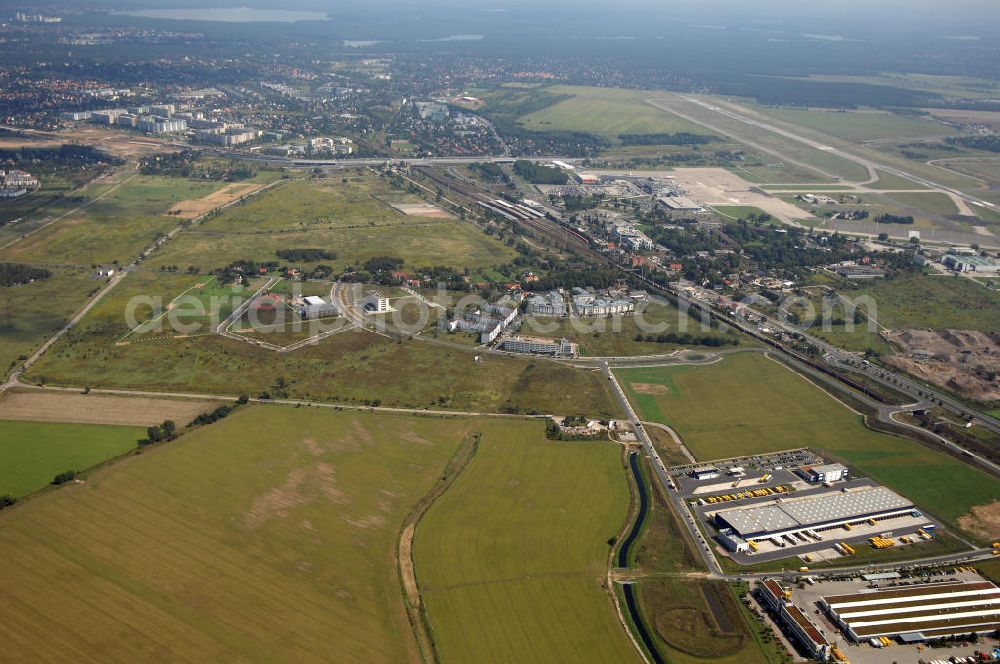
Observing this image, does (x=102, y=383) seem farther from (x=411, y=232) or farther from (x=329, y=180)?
(x=329, y=180)

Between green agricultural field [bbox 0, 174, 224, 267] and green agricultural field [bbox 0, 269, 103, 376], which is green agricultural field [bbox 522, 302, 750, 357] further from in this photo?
green agricultural field [bbox 0, 174, 224, 267]

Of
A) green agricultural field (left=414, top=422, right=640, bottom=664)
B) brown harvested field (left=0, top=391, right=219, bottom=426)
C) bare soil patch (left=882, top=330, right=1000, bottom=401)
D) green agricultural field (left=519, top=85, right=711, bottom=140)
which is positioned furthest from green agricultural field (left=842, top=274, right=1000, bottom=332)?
green agricultural field (left=519, top=85, right=711, bottom=140)

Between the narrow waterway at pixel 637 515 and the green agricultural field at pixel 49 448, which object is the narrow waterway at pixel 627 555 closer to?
the narrow waterway at pixel 637 515

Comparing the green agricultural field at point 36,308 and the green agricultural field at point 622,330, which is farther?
the green agricultural field at point 622,330

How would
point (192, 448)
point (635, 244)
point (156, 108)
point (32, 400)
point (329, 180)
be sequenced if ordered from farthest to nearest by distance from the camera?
point (156, 108) → point (329, 180) → point (635, 244) → point (32, 400) → point (192, 448)

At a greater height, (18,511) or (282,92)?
(282,92)

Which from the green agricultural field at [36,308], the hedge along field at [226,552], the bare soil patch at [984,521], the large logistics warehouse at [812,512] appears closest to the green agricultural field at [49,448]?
the hedge along field at [226,552]

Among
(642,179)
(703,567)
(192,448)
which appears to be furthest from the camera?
(642,179)

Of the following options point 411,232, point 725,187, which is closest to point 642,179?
point 725,187
